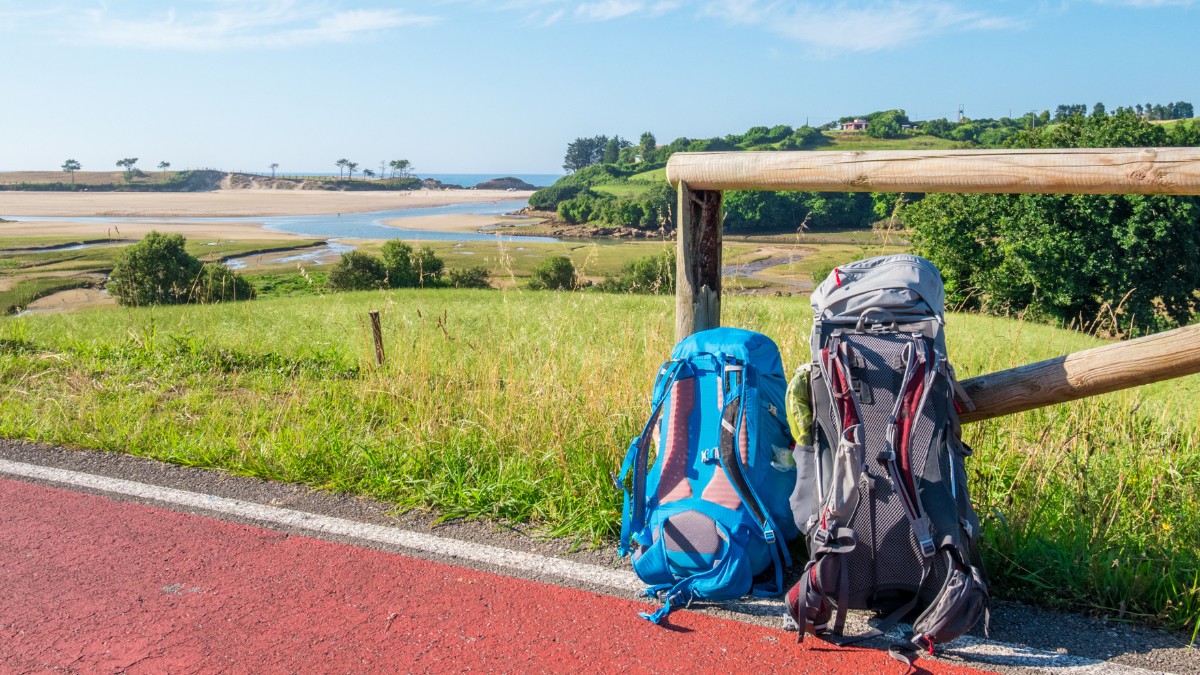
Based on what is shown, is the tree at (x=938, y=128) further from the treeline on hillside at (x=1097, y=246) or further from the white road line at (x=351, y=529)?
the white road line at (x=351, y=529)

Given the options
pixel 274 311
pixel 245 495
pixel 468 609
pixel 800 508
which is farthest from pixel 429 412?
pixel 274 311

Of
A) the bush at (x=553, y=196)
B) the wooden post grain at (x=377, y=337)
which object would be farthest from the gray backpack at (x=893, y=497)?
the bush at (x=553, y=196)

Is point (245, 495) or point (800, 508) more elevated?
point (800, 508)

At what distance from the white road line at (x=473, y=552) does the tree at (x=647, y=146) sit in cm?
13633

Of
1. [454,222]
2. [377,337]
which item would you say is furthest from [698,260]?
[454,222]

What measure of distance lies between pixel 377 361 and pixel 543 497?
8.25 feet

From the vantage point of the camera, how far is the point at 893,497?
254cm

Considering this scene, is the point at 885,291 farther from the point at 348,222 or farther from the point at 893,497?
the point at 348,222

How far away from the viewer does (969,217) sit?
35.2 metres

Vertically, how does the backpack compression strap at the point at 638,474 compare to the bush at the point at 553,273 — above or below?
above

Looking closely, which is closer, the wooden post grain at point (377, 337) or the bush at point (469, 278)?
the wooden post grain at point (377, 337)

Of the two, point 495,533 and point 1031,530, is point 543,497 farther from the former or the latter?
point 1031,530

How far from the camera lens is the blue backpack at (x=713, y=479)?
2891 mm

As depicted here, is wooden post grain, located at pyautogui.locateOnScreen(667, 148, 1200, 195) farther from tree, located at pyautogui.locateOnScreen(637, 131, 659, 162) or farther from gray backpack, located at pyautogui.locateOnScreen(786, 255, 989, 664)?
tree, located at pyautogui.locateOnScreen(637, 131, 659, 162)
